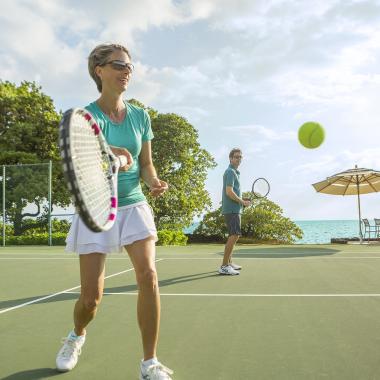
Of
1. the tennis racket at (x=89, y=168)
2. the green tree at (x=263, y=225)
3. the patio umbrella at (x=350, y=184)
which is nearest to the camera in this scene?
the tennis racket at (x=89, y=168)

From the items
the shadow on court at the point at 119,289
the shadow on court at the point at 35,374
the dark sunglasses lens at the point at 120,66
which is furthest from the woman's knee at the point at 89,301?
the shadow on court at the point at 119,289

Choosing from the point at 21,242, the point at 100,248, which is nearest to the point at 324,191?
the point at 21,242

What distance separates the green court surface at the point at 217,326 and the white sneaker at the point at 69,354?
4cm

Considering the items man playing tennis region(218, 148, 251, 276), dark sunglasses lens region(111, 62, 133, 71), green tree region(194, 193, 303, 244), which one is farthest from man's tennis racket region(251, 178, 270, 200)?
green tree region(194, 193, 303, 244)

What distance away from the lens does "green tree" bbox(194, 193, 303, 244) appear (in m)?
20.1

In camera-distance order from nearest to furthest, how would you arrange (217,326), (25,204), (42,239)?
1. (217,326)
2. (42,239)
3. (25,204)

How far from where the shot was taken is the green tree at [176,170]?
2148cm

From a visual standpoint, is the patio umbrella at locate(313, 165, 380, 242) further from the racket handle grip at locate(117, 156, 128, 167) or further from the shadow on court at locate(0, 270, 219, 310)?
the racket handle grip at locate(117, 156, 128, 167)

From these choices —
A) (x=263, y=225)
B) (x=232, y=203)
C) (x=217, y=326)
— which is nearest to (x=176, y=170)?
(x=263, y=225)

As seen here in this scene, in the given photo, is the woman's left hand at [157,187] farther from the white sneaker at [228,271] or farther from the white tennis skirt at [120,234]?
the white sneaker at [228,271]

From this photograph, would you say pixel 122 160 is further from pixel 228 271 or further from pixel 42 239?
pixel 42 239

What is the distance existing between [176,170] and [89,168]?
20.2m

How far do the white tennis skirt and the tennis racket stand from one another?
316 mm

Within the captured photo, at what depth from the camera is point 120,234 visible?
2475 mm
